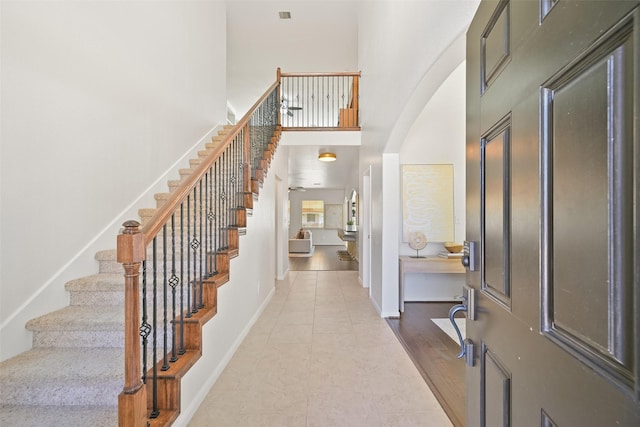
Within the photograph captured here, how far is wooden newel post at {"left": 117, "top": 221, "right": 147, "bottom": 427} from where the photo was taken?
139cm

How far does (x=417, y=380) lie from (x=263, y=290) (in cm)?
241

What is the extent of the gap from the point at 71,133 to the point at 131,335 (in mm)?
1902

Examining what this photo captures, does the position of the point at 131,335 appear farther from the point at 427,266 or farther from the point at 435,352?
the point at 427,266

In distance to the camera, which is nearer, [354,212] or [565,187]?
[565,187]

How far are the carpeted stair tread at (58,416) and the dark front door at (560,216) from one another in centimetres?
179

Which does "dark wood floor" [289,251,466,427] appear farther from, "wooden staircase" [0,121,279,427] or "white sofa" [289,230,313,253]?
"white sofa" [289,230,313,253]

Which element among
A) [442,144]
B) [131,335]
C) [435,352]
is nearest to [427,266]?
[435,352]

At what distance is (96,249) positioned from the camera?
8.63 feet

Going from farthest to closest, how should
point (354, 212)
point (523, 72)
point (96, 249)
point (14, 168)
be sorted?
point (354, 212)
point (96, 249)
point (14, 168)
point (523, 72)

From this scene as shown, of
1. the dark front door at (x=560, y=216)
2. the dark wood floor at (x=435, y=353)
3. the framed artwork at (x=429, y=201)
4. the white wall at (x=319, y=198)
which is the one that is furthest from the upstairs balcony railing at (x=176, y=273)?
the white wall at (x=319, y=198)

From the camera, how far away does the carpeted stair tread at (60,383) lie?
160 cm

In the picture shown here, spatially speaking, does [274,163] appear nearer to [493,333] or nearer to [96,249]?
[96,249]

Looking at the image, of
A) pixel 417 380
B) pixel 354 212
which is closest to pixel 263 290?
pixel 417 380

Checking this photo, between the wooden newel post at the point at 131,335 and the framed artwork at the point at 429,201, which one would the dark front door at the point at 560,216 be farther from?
the framed artwork at the point at 429,201
